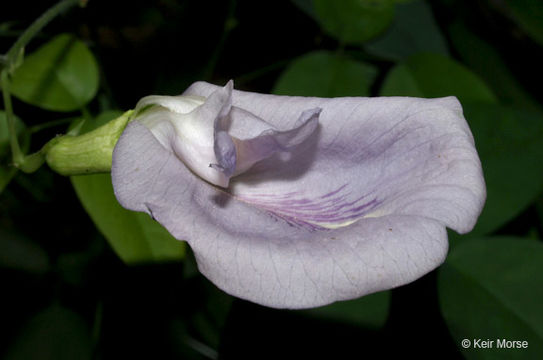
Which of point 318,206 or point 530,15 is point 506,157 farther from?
point 318,206

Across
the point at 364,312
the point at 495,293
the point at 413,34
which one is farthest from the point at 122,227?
the point at 413,34

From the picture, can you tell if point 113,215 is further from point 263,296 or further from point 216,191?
point 263,296

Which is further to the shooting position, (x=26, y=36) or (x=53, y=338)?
(x=53, y=338)

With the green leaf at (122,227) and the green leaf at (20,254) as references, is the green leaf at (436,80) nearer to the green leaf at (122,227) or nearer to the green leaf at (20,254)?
the green leaf at (122,227)

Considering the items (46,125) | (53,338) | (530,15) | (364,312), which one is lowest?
(53,338)

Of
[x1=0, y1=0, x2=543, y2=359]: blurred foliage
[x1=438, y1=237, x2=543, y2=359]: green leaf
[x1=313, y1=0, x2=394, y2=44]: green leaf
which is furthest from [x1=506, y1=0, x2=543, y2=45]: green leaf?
[x1=438, y1=237, x2=543, y2=359]: green leaf

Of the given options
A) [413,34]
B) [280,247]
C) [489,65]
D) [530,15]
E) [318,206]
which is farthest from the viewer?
[489,65]
